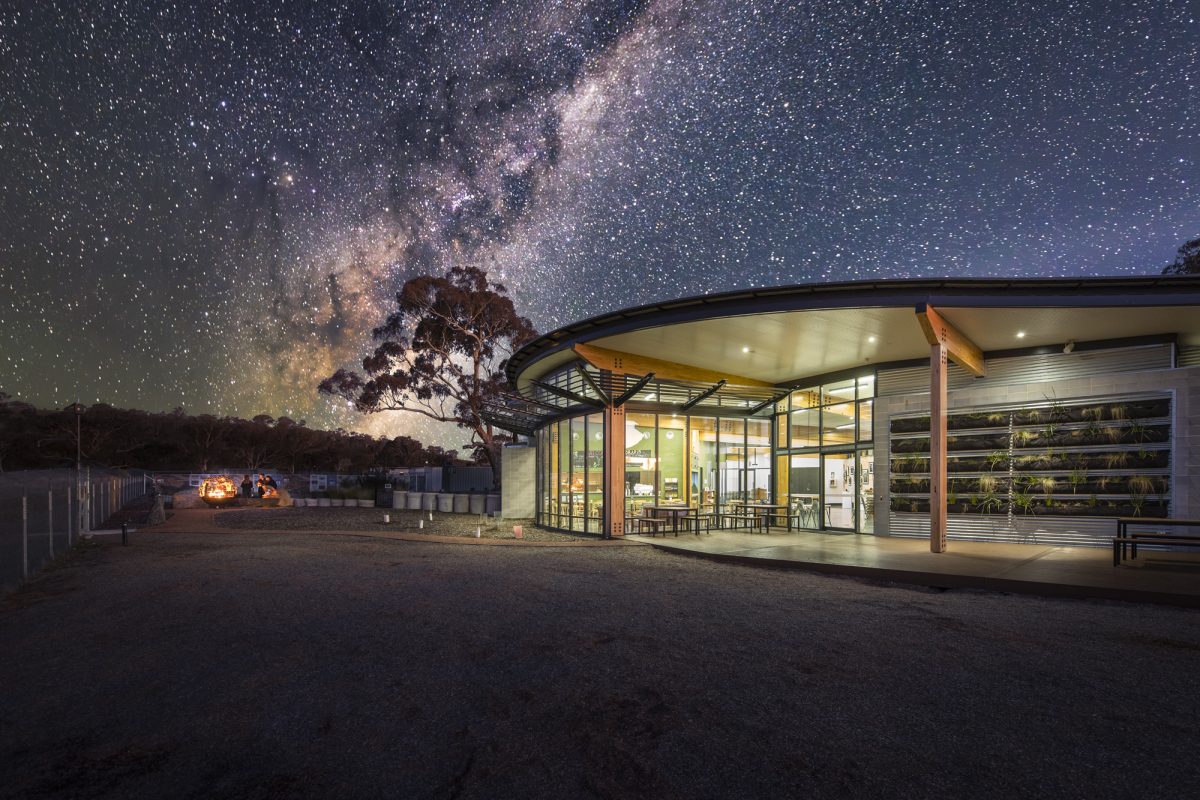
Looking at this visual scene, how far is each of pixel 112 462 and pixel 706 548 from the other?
55.0 metres

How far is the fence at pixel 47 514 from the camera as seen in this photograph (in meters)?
10.1

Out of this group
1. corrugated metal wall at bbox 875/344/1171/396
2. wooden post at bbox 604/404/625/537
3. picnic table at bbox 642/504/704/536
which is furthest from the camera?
picnic table at bbox 642/504/704/536

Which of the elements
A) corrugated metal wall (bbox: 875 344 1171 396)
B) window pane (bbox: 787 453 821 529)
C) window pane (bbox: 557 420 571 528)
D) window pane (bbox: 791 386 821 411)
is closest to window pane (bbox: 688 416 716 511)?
window pane (bbox: 787 453 821 529)

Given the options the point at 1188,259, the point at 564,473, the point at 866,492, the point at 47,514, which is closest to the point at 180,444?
the point at 47,514

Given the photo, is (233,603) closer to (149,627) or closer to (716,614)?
(149,627)

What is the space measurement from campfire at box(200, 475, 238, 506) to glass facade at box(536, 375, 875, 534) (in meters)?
18.3

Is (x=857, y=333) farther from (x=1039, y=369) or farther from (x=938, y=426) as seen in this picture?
(x=1039, y=369)

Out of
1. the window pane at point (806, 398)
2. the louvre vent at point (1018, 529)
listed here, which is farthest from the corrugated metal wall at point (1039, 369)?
the louvre vent at point (1018, 529)

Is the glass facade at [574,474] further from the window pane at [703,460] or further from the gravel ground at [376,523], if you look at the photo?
the window pane at [703,460]

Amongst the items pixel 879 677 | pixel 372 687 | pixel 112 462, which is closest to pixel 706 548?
pixel 879 677

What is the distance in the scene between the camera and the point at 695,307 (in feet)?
40.8

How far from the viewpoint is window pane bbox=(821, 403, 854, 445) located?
16719 mm

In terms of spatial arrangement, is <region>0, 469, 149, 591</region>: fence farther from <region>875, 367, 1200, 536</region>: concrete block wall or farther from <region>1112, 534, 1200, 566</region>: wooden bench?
<region>875, 367, 1200, 536</region>: concrete block wall

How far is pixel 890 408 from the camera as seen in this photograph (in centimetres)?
1529
